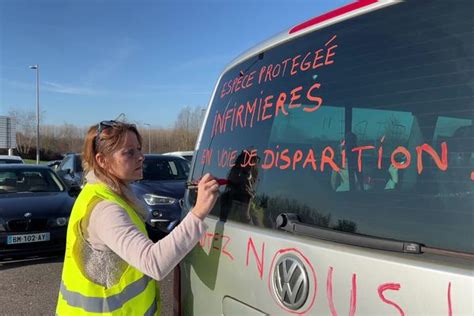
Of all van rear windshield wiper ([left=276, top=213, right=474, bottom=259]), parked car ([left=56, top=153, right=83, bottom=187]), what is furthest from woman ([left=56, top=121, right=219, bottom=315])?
parked car ([left=56, top=153, right=83, bottom=187])

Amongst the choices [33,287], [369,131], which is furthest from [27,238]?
[369,131]

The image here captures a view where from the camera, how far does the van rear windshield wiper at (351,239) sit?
1.17 m

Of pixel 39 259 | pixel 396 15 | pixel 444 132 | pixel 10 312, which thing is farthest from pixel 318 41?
pixel 39 259

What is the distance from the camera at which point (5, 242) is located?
6.41 meters

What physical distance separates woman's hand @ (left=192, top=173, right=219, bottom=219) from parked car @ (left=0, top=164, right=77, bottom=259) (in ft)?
18.9

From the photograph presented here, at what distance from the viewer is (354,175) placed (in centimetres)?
140

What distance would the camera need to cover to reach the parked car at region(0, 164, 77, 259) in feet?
21.3

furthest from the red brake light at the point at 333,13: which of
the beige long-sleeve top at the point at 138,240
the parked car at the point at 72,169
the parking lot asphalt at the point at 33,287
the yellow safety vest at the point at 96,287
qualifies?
the parked car at the point at 72,169

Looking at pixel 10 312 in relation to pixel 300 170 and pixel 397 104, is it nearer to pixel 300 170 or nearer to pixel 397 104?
pixel 300 170

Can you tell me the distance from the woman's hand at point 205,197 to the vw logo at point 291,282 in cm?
38

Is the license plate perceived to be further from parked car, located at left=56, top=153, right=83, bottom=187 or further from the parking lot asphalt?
parked car, located at left=56, top=153, right=83, bottom=187

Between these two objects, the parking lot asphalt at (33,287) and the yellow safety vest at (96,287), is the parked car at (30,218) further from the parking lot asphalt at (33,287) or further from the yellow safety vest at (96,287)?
the yellow safety vest at (96,287)

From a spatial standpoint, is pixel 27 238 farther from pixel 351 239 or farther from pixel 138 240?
pixel 351 239

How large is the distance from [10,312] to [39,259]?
2363mm
